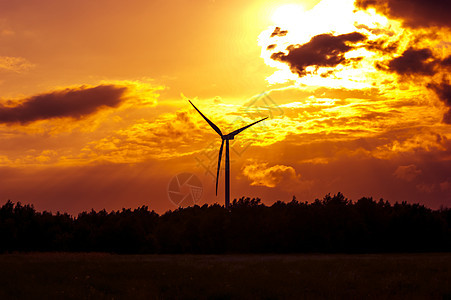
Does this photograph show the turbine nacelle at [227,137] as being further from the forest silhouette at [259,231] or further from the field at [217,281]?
the field at [217,281]

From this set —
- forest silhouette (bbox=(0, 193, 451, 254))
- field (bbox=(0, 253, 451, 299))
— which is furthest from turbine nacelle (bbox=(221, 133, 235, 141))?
field (bbox=(0, 253, 451, 299))

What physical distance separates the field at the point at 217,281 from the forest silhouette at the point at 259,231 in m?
52.5

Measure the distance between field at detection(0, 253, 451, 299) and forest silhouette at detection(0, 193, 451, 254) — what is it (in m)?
52.5

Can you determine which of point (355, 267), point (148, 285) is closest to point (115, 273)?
point (148, 285)

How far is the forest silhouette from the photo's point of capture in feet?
342

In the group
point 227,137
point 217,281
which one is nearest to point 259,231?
point 227,137

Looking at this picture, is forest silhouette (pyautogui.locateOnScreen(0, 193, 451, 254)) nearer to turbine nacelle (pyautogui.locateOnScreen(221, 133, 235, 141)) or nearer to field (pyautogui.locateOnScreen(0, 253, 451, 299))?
turbine nacelle (pyautogui.locateOnScreen(221, 133, 235, 141))

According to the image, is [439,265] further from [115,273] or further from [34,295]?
[34,295]

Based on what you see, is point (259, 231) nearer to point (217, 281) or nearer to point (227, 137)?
point (227, 137)

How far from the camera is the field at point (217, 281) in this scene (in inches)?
1554

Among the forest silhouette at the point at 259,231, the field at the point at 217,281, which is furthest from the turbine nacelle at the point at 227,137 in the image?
the field at the point at 217,281

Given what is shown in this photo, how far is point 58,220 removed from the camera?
4712 inches

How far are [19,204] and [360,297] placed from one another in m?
102

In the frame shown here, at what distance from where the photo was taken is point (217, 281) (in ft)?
142
